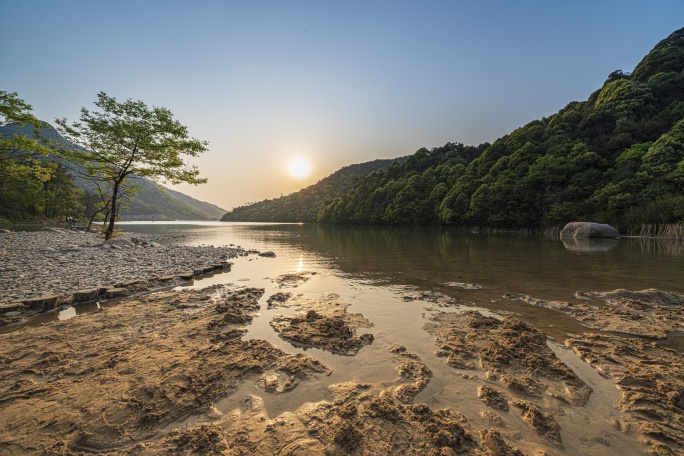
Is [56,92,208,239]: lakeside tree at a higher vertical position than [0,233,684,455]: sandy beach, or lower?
A: higher

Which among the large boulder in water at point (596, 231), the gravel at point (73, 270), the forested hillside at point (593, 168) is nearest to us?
the gravel at point (73, 270)

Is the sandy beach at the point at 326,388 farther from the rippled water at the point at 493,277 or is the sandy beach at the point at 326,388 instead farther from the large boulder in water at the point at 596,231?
the large boulder in water at the point at 596,231

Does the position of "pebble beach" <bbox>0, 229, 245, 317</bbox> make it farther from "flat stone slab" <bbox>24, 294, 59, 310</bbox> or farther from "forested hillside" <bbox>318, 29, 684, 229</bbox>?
"forested hillside" <bbox>318, 29, 684, 229</bbox>

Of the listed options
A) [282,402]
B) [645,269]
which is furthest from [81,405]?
[645,269]

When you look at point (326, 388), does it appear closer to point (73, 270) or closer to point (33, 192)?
point (73, 270)

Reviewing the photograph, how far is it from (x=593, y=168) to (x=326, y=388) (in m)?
59.8

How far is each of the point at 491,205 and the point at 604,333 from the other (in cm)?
5165

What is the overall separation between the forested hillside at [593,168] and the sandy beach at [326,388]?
42.7 m

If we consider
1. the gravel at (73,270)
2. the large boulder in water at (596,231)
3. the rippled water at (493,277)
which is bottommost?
the rippled water at (493,277)

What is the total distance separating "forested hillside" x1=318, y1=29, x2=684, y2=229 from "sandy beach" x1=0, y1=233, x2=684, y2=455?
42658mm

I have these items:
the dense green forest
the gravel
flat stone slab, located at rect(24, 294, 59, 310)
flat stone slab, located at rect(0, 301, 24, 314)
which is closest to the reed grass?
the gravel

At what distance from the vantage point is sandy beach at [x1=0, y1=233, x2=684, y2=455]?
118 inches

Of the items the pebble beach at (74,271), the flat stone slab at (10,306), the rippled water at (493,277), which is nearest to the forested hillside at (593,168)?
the rippled water at (493,277)

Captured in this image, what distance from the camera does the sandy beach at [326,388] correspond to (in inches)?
118
